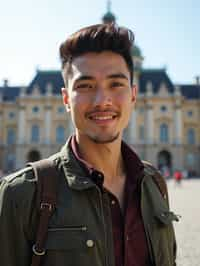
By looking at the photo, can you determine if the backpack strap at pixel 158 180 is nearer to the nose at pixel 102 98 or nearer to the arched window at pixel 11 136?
the nose at pixel 102 98

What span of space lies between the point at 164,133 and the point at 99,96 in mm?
38507

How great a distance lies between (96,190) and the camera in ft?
4.83

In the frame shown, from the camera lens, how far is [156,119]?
39500mm

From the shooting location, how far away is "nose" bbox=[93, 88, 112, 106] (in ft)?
5.24

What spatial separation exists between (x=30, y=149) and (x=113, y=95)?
38.6 metres

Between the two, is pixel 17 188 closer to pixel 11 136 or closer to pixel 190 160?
pixel 190 160

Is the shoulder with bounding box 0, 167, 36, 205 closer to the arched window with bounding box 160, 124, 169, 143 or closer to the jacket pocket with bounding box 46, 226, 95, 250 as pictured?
the jacket pocket with bounding box 46, 226, 95, 250

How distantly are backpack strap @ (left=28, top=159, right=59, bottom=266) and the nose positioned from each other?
42 centimetres

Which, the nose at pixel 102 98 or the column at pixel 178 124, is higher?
the nose at pixel 102 98

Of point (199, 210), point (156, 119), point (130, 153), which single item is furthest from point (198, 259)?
point (156, 119)

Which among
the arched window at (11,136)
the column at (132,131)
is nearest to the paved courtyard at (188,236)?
the column at (132,131)

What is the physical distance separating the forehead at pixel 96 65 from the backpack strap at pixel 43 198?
55 cm

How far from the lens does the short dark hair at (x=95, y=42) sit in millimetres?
1652

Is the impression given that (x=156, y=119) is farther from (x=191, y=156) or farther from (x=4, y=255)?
(x=4, y=255)
